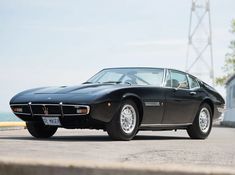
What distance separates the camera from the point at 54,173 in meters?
3.60

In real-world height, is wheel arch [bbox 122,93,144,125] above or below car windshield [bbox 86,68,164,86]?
below

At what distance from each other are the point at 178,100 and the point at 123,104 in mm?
1666

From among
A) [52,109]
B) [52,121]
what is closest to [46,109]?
[52,109]

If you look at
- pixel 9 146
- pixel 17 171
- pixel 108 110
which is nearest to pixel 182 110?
pixel 108 110

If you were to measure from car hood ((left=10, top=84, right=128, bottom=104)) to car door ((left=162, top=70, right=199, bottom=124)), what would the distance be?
1189 mm

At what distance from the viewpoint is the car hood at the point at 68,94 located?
9.12m

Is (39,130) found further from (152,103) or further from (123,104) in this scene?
(152,103)

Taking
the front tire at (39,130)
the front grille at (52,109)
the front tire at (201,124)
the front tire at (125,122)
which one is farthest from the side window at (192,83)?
the front grille at (52,109)

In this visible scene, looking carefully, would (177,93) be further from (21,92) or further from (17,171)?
(17,171)

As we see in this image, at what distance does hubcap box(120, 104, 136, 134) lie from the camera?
9423 mm

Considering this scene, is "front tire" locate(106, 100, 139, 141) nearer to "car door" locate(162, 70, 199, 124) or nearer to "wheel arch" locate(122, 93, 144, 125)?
"wheel arch" locate(122, 93, 144, 125)

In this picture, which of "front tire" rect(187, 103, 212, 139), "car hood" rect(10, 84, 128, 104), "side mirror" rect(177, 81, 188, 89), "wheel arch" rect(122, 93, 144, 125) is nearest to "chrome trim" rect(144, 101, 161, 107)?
"wheel arch" rect(122, 93, 144, 125)

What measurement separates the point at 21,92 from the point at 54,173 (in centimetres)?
662

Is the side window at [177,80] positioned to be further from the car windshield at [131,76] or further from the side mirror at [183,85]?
the car windshield at [131,76]
